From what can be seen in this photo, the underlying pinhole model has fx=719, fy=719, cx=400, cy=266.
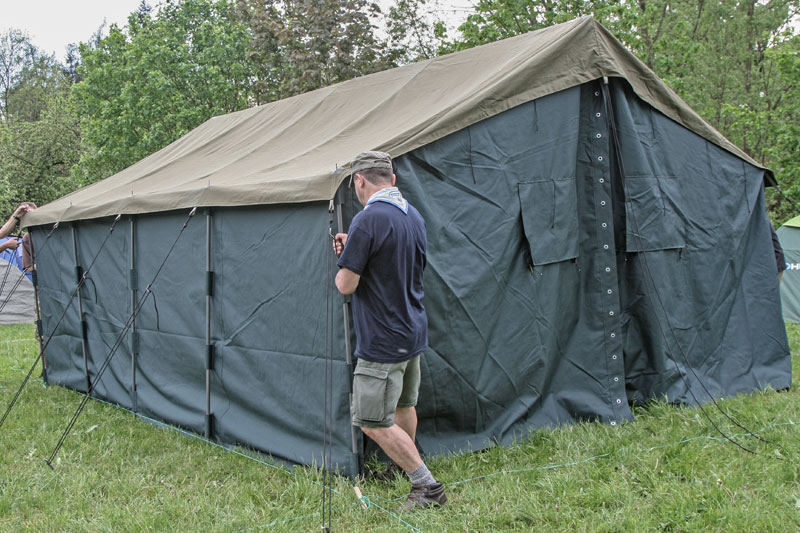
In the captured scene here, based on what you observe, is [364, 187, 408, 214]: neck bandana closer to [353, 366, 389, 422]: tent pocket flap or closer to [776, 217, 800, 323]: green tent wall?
[353, 366, 389, 422]: tent pocket flap

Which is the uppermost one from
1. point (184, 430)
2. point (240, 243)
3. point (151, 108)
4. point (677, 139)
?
point (151, 108)

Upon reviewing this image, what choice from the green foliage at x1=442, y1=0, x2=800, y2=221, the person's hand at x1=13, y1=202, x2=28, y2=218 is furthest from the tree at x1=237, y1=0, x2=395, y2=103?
the person's hand at x1=13, y1=202, x2=28, y2=218

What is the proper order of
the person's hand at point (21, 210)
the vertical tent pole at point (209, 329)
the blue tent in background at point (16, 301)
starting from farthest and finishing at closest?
the blue tent in background at point (16, 301) → the person's hand at point (21, 210) → the vertical tent pole at point (209, 329)

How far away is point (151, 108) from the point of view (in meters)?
18.7

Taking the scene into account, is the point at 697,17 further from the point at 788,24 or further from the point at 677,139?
the point at 677,139

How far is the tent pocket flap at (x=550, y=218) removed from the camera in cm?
478

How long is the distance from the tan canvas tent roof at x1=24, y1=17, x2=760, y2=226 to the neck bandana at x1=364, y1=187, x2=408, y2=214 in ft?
1.27

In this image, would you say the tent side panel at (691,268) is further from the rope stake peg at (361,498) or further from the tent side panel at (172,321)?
the tent side panel at (172,321)

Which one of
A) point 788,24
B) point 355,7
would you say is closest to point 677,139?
point 355,7

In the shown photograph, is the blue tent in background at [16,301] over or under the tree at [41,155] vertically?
under

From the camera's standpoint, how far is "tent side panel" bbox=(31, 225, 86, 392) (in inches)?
274

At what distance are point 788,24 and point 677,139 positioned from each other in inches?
753

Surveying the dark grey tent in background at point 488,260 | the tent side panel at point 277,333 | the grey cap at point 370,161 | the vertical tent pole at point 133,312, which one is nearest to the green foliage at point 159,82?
the vertical tent pole at point 133,312

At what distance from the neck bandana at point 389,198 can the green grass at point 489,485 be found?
1515mm
